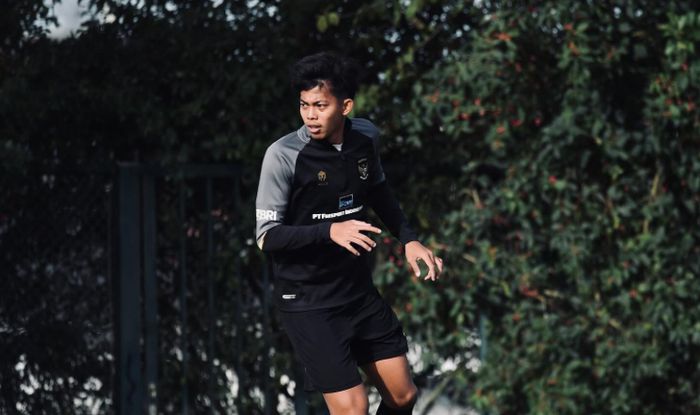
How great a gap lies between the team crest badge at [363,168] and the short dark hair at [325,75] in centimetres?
26

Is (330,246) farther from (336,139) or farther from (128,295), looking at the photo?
(128,295)

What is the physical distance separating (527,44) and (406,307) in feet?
5.18

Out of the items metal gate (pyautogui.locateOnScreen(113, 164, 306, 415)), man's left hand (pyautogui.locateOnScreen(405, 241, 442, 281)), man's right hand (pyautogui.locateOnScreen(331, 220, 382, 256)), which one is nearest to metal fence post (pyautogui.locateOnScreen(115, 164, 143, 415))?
metal gate (pyautogui.locateOnScreen(113, 164, 306, 415))

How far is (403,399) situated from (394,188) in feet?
7.98

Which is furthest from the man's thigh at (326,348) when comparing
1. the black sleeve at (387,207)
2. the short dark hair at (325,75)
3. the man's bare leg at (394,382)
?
the short dark hair at (325,75)

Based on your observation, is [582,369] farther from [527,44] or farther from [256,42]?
[256,42]

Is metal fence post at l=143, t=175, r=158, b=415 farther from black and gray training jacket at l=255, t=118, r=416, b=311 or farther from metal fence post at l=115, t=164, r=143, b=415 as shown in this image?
black and gray training jacket at l=255, t=118, r=416, b=311

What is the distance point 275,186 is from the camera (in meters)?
5.04

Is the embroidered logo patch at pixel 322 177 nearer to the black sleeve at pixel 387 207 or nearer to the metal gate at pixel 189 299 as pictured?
the black sleeve at pixel 387 207

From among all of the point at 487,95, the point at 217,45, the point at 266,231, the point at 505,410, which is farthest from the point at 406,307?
the point at 266,231

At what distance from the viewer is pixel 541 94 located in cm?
727

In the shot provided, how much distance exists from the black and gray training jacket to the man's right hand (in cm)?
9

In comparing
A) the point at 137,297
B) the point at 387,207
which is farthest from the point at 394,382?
the point at 137,297

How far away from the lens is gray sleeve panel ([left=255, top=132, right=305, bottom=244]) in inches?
198
